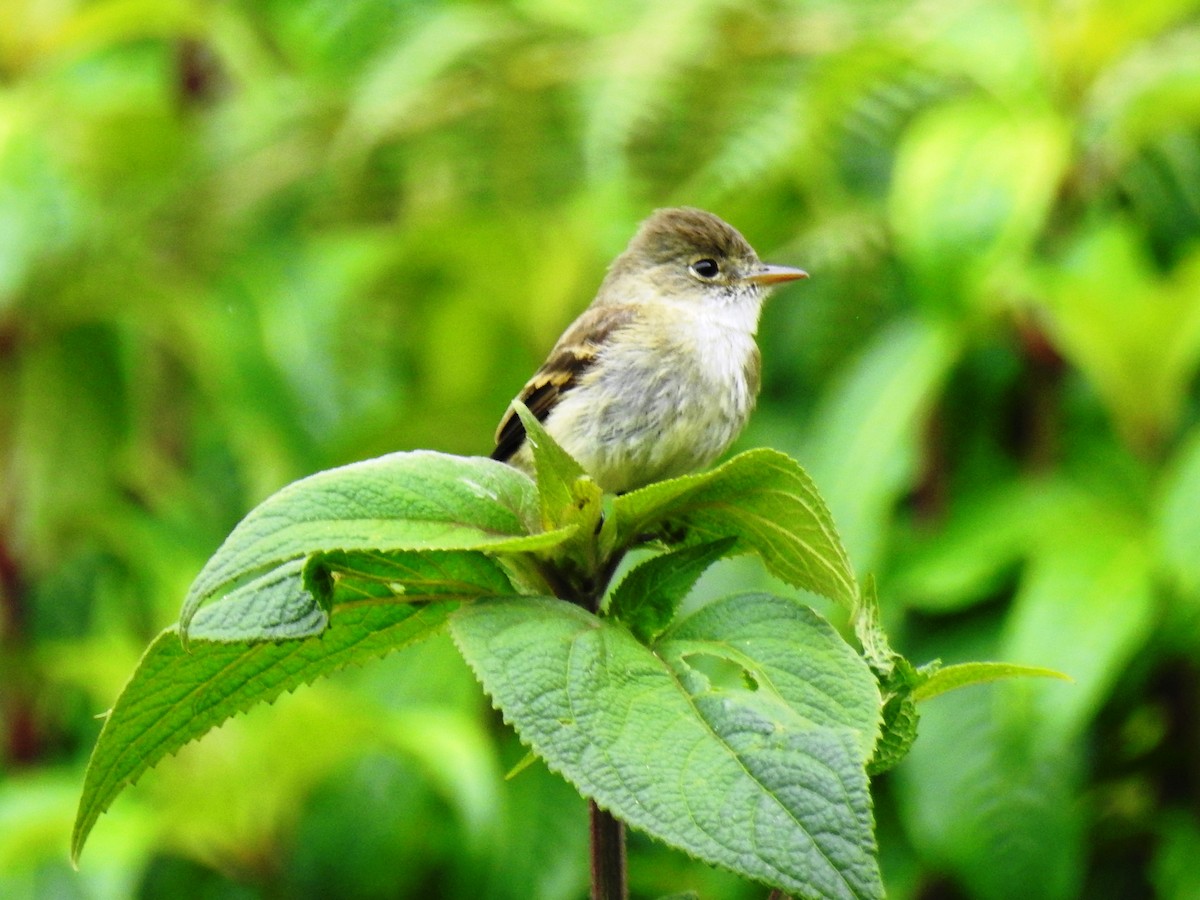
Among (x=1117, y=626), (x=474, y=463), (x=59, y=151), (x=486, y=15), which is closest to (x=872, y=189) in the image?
(x=486, y=15)

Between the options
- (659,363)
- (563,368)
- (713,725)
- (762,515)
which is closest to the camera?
(713,725)

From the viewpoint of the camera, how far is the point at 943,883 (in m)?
3.05

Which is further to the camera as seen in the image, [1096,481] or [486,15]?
[486,15]

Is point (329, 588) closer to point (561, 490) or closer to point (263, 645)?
point (263, 645)

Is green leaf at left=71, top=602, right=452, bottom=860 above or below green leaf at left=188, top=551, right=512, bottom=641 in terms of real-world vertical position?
below

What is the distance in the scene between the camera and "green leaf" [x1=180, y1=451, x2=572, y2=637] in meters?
0.99

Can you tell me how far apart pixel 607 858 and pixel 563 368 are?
4.19 feet

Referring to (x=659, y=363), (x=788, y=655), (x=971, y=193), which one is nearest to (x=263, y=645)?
(x=788, y=655)

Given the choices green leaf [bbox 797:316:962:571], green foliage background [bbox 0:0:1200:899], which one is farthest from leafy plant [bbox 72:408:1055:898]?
green leaf [bbox 797:316:962:571]

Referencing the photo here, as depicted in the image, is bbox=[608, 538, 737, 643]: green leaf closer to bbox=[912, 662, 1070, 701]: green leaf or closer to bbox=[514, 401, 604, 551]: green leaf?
bbox=[514, 401, 604, 551]: green leaf

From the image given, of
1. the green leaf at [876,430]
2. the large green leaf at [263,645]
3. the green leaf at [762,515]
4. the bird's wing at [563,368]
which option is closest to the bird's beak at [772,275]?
the bird's wing at [563,368]

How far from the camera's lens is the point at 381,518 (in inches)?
41.6

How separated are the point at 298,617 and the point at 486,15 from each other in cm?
324

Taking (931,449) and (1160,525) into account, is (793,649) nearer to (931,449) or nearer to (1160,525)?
(1160,525)
